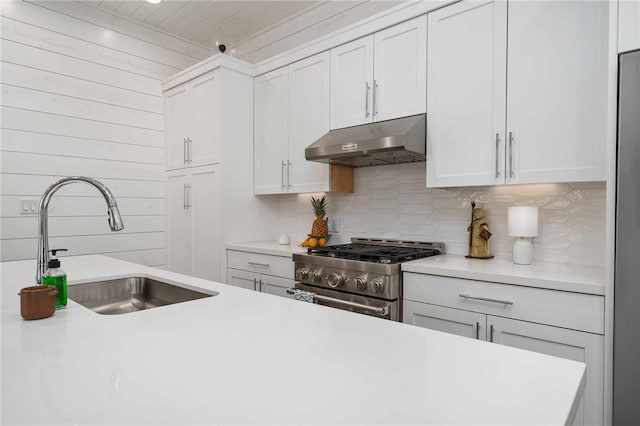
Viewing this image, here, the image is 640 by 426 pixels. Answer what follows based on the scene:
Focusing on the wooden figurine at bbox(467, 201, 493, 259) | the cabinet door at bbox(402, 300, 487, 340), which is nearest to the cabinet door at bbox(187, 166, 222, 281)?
the cabinet door at bbox(402, 300, 487, 340)

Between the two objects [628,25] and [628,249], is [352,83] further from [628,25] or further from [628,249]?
[628,249]

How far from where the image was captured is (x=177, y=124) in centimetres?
380

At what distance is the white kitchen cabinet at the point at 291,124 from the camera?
302 centimetres

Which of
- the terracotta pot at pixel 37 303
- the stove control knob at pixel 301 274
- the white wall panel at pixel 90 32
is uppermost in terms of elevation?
the white wall panel at pixel 90 32

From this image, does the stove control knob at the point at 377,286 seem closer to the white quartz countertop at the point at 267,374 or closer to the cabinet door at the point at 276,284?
the cabinet door at the point at 276,284

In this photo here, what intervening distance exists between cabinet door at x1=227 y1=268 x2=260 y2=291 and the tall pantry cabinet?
7cm

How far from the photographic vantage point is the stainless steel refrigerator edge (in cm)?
147

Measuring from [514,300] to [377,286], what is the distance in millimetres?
688

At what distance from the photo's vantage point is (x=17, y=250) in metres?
3.05

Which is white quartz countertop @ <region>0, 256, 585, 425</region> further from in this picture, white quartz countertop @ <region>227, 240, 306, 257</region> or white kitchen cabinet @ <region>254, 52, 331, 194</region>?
white kitchen cabinet @ <region>254, 52, 331, 194</region>

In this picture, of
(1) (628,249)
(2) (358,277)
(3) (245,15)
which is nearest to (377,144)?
(2) (358,277)

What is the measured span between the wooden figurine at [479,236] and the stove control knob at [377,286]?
65cm

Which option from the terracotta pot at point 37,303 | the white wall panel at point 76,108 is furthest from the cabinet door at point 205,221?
the terracotta pot at point 37,303

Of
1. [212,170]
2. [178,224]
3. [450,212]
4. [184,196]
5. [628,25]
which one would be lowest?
[178,224]
